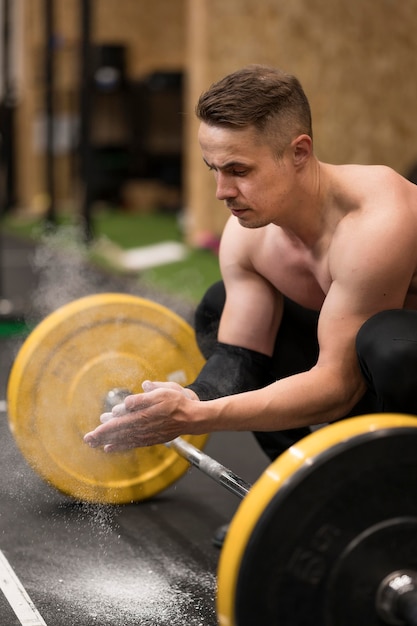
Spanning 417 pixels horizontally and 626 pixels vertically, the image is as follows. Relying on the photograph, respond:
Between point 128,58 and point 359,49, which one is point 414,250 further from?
point 128,58

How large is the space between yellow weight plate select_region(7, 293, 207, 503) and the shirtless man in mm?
438

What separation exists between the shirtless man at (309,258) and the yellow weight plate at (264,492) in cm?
21

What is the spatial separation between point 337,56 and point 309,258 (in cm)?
440

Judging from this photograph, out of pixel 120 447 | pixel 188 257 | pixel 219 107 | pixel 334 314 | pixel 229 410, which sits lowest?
pixel 188 257

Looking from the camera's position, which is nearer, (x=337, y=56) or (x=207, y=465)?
(x=207, y=465)

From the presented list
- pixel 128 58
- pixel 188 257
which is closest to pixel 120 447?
pixel 188 257

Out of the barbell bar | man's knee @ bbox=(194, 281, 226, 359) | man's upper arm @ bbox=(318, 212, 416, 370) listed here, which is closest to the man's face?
man's upper arm @ bbox=(318, 212, 416, 370)

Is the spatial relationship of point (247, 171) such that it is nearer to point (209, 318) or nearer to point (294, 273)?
point (294, 273)

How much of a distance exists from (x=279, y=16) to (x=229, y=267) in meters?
4.33

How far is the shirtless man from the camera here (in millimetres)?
1494

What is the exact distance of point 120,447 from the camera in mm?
1611

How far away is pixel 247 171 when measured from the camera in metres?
1.51

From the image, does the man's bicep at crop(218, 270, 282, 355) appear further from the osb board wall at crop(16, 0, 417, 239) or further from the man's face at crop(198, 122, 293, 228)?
the osb board wall at crop(16, 0, 417, 239)

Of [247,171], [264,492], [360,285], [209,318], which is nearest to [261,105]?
[247,171]
